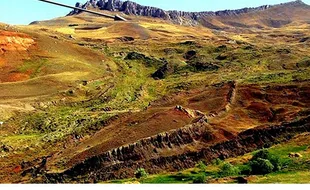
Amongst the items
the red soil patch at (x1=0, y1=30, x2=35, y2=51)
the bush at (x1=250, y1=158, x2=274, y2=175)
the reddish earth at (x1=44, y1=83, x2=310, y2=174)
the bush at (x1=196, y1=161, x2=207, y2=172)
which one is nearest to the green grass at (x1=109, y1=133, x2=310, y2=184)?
the bush at (x1=196, y1=161, x2=207, y2=172)

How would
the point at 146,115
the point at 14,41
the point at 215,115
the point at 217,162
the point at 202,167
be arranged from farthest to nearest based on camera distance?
the point at 14,41
the point at 146,115
the point at 215,115
the point at 217,162
the point at 202,167

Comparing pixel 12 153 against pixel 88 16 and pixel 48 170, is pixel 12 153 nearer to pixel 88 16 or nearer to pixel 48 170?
pixel 48 170

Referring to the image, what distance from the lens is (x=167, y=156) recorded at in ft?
78.7

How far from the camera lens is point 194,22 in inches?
7766

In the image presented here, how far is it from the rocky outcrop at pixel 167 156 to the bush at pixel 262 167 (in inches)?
228

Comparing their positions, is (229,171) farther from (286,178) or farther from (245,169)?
(286,178)

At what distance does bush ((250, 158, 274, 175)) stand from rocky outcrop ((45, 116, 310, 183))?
5791 millimetres

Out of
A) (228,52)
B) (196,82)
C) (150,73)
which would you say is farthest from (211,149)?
(228,52)

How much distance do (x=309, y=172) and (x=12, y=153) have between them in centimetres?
2076

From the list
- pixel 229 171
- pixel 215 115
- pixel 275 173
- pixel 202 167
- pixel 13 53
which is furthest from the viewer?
pixel 13 53

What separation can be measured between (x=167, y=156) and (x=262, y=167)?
7.40 metres

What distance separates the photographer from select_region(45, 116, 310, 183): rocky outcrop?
22.9 metres

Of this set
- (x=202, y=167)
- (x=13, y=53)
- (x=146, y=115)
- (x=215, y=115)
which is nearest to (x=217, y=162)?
(x=202, y=167)

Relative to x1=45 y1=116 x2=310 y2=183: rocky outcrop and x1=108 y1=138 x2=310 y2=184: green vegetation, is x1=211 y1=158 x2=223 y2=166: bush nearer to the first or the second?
x1=108 y1=138 x2=310 y2=184: green vegetation
